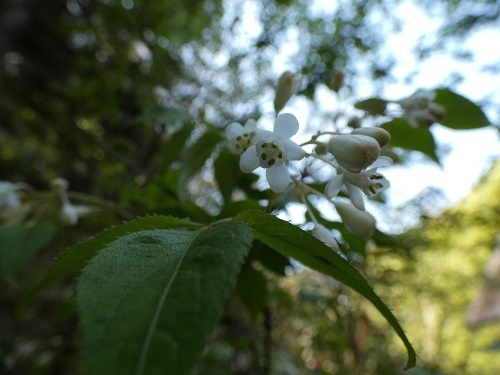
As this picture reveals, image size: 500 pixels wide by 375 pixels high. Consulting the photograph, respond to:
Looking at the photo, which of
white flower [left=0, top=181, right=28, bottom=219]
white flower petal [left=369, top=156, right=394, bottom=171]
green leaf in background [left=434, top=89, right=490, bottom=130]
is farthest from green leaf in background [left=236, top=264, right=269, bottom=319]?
white flower [left=0, top=181, right=28, bottom=219]

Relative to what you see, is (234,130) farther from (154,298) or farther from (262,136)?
(154,298)

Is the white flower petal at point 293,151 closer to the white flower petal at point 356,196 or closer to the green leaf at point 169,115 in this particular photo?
the white flower petal at point 356,196

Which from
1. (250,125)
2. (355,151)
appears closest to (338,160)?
(355,151)

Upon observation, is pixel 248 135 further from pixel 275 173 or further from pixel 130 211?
pixel 130 211

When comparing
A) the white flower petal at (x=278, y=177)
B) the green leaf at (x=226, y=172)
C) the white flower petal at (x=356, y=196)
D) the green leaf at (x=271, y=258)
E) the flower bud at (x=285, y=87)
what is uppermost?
the flower bud at (x=285, y=87)

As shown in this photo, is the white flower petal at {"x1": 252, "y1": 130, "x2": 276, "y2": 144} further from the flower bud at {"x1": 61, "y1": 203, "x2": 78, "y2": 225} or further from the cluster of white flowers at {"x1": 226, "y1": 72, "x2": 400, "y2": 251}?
the flower bud at {"x1": 61, "y1": 203, "x2": 78, "y2": 225}

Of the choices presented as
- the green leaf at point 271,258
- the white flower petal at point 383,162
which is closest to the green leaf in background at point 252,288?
the green leaf at point 271,258
